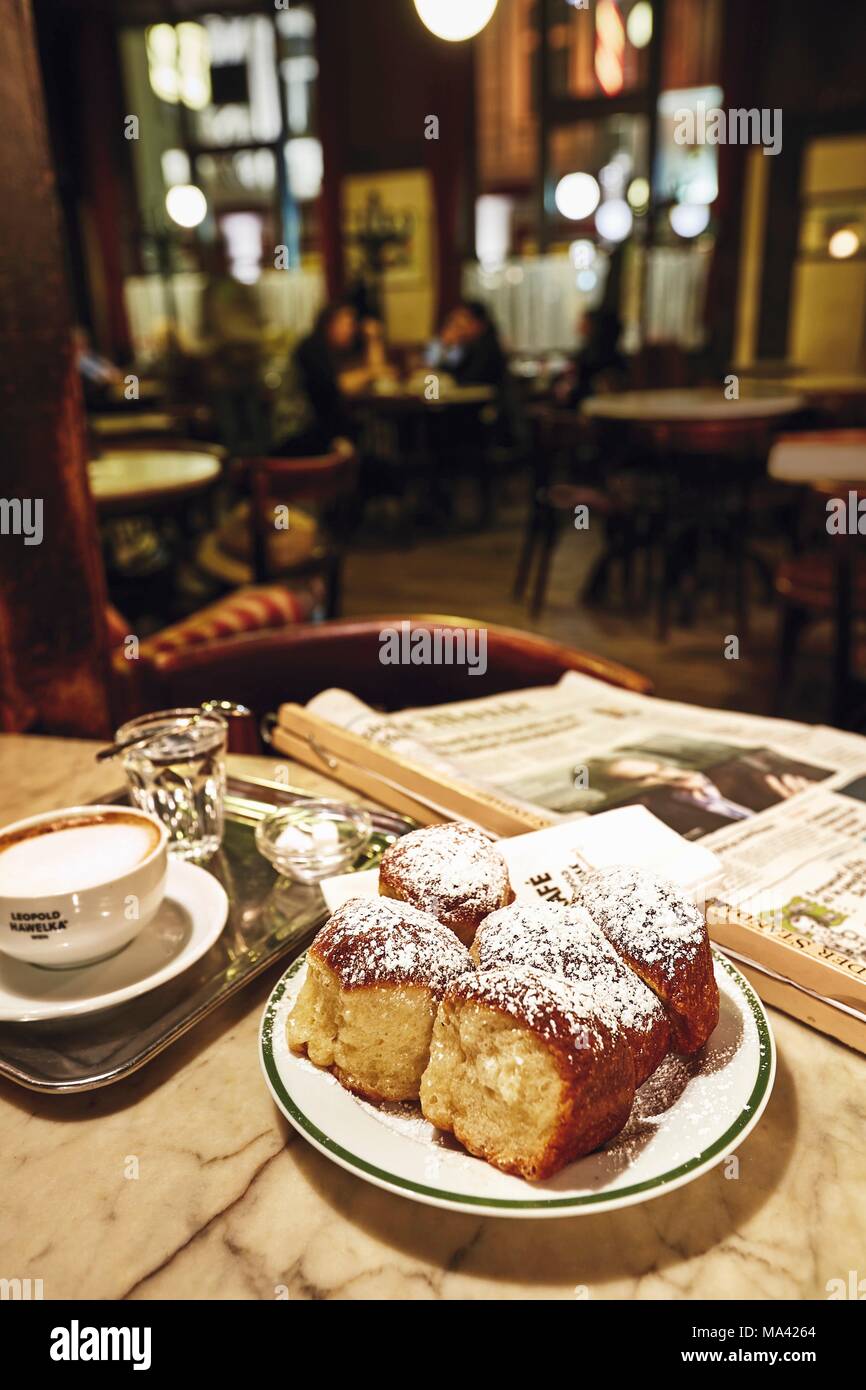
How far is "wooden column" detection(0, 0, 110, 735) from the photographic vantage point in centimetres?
120

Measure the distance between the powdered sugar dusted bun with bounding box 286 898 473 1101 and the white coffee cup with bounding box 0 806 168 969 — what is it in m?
0.17

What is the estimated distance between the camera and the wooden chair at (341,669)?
5.07 feet

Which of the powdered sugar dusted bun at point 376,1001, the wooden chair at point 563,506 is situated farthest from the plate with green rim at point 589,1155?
the wooden chair at point 563,506

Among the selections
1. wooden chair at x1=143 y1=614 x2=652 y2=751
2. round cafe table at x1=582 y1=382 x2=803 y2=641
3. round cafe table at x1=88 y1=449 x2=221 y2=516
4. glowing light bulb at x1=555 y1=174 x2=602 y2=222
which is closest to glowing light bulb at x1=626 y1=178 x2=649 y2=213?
glowing light bulb at x1=555 y1=174 x2=602 y2=222

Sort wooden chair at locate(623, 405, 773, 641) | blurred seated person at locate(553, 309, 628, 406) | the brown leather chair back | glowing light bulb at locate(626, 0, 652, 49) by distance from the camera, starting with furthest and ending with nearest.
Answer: glowing light bulb at locate(626, 0, 652, 49) → blurred seated person at locate(553, 309, 628, 406) → wooden chair at locate(623, 405, 773, 641) → the brown leather chair back

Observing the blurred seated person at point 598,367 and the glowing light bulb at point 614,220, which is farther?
the glowing light bulb at point 614,220

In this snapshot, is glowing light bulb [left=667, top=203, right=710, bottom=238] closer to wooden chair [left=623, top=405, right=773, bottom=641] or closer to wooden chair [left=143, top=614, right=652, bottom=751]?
wooden chair [left=623, top=405, right=773, bottom=641]

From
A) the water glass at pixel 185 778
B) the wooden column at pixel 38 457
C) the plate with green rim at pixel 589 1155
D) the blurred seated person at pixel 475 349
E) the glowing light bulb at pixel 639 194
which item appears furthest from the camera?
the glowing light bulb at pixel 639 194

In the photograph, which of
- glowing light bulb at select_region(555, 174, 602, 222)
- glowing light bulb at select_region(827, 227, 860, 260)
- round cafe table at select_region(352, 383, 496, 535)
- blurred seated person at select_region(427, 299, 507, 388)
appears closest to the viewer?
round cafe table at select_region(352, 383, 496, 535)

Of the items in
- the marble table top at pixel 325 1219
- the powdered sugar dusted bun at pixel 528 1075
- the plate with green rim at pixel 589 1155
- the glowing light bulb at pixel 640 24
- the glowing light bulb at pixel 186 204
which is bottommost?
the marble table top at pixel 325 1219

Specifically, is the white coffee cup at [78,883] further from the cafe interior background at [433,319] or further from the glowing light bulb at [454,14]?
the glowing light bulb at [454,14]

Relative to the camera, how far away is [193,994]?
2.42 feet

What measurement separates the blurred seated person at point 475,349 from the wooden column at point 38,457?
6.83 metres
